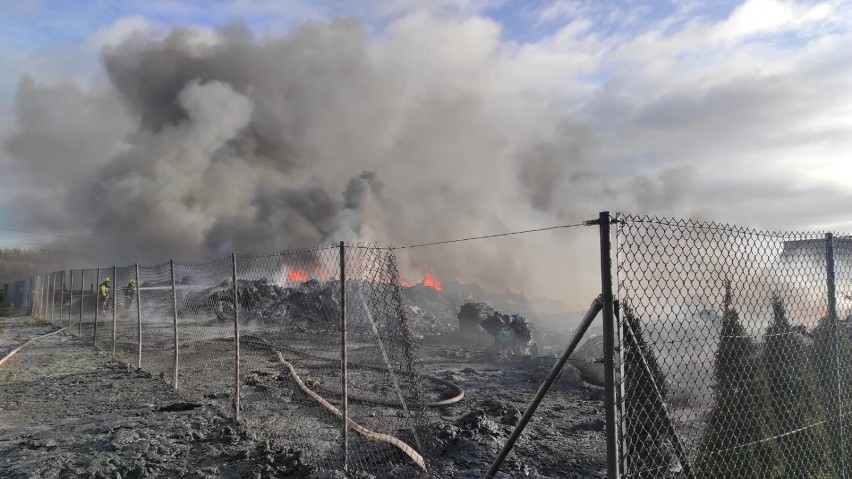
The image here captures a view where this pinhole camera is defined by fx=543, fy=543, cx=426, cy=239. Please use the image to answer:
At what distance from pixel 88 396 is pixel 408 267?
1307 inches

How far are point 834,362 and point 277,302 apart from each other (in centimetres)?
2270

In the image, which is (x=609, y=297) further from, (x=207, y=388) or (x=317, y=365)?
(x=317, y=365)

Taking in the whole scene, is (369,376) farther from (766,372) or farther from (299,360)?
(766,372)

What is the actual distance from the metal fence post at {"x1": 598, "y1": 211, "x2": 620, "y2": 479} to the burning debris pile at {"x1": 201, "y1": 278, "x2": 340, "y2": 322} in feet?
63.1

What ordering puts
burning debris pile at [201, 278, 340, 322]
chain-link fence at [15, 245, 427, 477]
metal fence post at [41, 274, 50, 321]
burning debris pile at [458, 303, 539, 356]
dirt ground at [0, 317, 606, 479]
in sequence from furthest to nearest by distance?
metal fence post at [41, 274, 50, 321], burning debris pile at [201, 278, 340, 322], burning debris pile at [458, 303, 539, 356], dirt ground at [0, 317, 606, 479], chain-link fence at [15, 245, 427, 477]

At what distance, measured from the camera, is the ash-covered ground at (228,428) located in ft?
18.6

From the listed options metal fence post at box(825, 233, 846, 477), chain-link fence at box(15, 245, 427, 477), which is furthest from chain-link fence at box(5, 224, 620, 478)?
metal fence post at box(825, 233, 846, 477)

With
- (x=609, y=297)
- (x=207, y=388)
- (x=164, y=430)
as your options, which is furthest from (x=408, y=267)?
(x=609, y=297)

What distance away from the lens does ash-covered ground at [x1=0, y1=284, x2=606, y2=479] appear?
18.6ft

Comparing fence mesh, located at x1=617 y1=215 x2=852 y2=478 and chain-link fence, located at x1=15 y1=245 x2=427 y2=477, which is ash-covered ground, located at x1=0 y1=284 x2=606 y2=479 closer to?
chain-link fence, located at x1=15 y1=245 x2=427 y2=477

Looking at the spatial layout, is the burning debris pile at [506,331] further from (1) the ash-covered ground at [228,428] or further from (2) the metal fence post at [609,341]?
(2) the metal fence post at [609,341]

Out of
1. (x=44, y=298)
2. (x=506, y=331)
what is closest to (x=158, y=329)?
(x=44, y=298)

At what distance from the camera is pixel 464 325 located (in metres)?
22.1

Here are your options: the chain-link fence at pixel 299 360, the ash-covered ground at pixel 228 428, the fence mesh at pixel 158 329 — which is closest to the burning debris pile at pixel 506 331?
the chain-link fence at pixel 299 360
